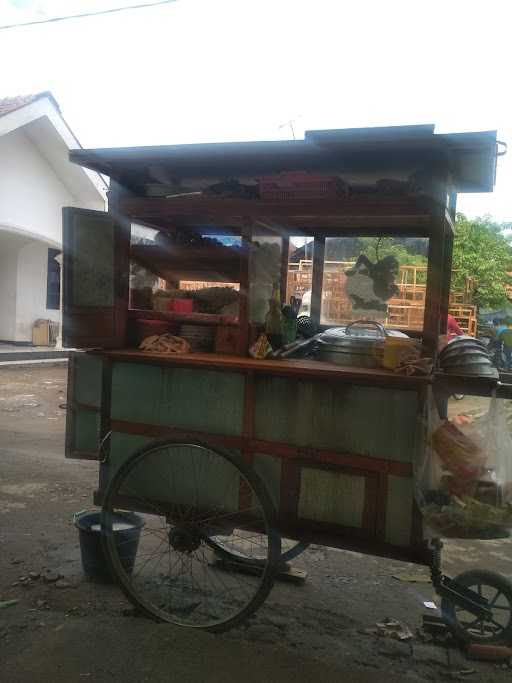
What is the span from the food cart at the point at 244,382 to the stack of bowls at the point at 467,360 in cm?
6

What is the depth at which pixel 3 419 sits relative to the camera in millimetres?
8086

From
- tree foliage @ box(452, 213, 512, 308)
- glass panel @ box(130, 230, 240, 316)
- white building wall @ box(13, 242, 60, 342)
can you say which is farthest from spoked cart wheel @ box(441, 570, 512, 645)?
tree foliage @ box(452, 213, 512, 308)

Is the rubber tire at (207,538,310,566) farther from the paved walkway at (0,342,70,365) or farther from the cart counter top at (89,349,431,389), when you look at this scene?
the paved walkway at (0,342,70,365)

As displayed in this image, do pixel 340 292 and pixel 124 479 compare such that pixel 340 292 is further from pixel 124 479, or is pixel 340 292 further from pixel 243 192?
pixel 124 479

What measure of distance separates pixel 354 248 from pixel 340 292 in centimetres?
33

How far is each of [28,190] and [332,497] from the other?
12.4 metres

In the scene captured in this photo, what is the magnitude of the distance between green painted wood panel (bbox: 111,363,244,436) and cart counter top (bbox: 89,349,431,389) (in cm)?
6

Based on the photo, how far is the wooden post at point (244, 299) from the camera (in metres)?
3.09

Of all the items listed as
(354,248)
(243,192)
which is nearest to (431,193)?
(243,192)

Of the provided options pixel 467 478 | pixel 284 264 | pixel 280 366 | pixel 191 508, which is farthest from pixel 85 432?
pixel 467 478

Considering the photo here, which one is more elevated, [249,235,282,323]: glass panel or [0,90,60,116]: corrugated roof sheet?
[0,90,60,116]: corrugated roof sheet

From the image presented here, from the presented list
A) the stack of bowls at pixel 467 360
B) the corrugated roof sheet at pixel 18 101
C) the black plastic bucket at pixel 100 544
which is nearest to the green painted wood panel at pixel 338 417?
the stack of bowls at pixel 467 360

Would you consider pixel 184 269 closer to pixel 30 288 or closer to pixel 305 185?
pixel 305 185

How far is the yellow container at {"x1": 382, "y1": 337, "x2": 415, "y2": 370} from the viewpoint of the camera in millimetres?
2728
